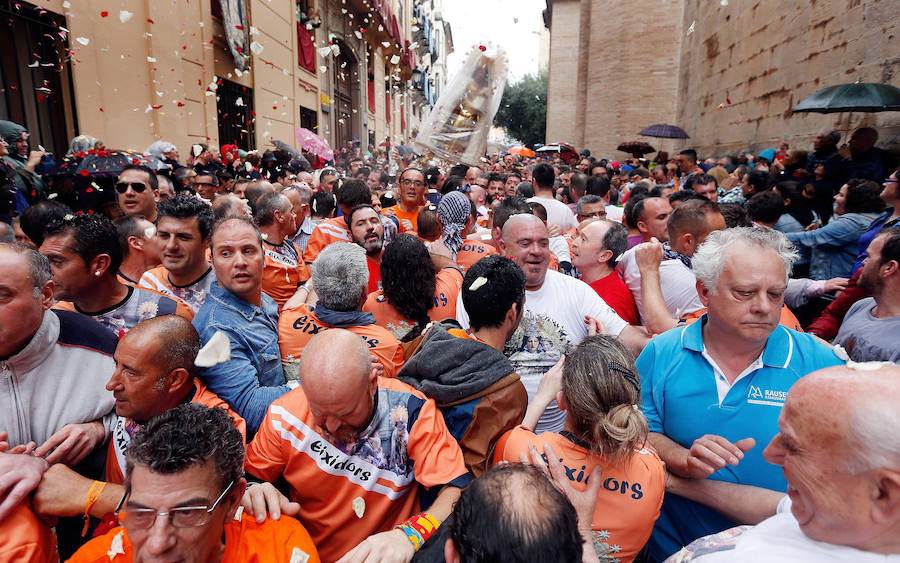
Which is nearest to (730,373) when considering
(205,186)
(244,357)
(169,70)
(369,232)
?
(244,357)

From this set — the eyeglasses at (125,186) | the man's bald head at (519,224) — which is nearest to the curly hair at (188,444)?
the man's bald head at (519,224)

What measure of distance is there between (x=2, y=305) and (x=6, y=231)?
2.34m

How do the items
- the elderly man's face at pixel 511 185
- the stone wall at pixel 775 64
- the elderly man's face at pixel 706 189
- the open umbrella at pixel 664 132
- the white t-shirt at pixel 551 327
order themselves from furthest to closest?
the open umbrella at pixel 664 132, the elderly man's face at pixel 511 185, the stone wall at pixel 775 64, the elderly man's face at pixel 706 189, the white t-shirt at pixel 551 327

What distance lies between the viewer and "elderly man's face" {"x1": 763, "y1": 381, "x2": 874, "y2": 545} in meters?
1.04

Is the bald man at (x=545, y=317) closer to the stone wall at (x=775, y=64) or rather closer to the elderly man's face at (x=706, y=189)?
the elderly man's face at (x=706, y=189)

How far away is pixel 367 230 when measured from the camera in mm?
4312

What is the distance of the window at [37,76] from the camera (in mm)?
6172

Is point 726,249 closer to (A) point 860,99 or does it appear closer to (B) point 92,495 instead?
(B) point 92,495

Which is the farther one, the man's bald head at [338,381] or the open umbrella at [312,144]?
the open umbrella at [312,144]

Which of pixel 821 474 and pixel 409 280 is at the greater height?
pixel 409 280

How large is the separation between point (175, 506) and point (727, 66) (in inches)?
641

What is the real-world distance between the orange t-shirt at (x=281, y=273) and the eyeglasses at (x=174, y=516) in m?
2.68

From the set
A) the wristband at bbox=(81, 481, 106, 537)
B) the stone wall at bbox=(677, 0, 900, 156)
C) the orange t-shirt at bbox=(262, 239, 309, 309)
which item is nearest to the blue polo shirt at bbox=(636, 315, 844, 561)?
the wristband at bbox=(81, 481, 106, 537)

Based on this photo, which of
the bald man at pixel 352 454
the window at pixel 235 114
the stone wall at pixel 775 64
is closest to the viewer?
the bald man at pixel 352 454
